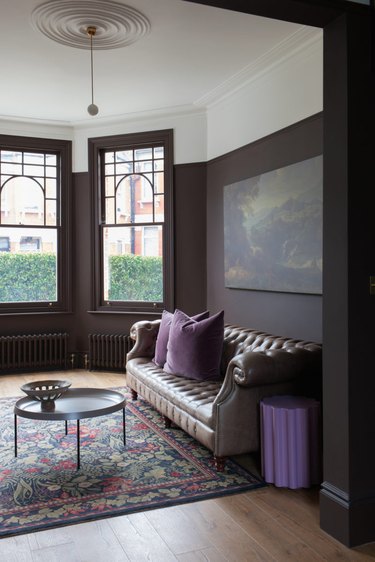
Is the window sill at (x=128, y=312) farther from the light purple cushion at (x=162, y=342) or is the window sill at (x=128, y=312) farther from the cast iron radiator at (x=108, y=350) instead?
the light purple cushion at (x=162, y=342)

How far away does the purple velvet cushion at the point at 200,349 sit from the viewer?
4.55 meters

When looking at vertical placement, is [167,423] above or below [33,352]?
below

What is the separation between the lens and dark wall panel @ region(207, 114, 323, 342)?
4.50 metres

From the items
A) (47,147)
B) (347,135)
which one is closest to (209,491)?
(347,135)

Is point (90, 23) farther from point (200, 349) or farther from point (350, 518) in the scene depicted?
point (350, 518)

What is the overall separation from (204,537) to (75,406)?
1.51m

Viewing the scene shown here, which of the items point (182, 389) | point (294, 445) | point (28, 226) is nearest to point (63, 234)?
point (28, 226)

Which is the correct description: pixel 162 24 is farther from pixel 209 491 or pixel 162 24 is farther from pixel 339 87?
pixel 209 491

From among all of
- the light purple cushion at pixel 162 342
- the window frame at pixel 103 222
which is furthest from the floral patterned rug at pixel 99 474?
the window frame at pixel 103 222

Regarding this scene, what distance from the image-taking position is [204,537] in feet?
9.07

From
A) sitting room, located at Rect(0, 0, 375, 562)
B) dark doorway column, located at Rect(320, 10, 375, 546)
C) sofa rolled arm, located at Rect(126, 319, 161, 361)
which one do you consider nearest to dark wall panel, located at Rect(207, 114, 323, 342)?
sitting room, located at Rect(0, 0, 375, 562)

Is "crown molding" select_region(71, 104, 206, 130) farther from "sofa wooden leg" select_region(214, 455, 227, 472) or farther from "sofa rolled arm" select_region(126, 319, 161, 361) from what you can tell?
"sofa wooden leg" select_region(214, 455, 227, 472)

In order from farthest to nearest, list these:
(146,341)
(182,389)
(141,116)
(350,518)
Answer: (141,116), (146,341), (182,389), (350,518)

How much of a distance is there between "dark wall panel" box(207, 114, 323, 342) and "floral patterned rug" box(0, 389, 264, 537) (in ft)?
4.49
